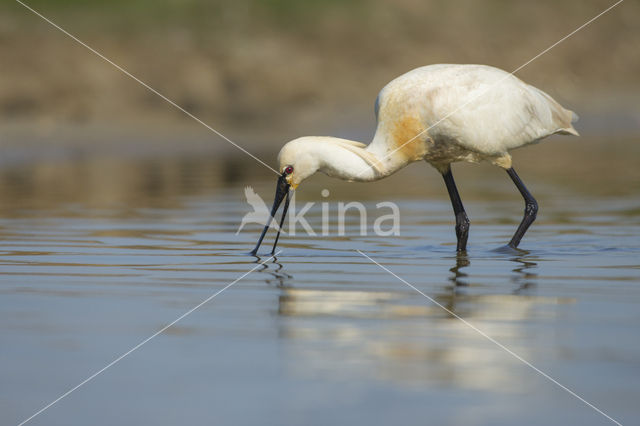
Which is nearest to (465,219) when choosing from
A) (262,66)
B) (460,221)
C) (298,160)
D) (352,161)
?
(460,221)

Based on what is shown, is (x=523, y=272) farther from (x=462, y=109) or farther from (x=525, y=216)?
(x=525, y=216)

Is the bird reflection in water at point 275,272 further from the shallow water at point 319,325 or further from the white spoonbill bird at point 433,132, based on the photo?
the white spoonbill bird at point 433,132

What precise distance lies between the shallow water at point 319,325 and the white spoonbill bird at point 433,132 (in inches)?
27.6

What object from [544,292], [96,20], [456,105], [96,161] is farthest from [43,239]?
[96,20]

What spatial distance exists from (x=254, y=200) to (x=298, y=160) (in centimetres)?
551

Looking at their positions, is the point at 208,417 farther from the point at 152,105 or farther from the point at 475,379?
the point at 152,105

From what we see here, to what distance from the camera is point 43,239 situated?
10984 mm

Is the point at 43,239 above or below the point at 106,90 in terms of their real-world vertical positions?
below

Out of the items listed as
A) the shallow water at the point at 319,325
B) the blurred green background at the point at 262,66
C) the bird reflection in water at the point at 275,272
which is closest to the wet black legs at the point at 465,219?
the shallow water at the point at 319,325

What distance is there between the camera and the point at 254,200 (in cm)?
1542

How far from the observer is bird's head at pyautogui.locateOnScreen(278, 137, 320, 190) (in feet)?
32.6

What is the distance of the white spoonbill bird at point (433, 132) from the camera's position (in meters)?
10.0

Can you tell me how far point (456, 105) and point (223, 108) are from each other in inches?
961

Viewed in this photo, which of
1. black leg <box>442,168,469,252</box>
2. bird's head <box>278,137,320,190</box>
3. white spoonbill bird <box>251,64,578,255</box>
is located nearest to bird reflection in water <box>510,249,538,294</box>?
black leg <box>442,168,469,252</box>
